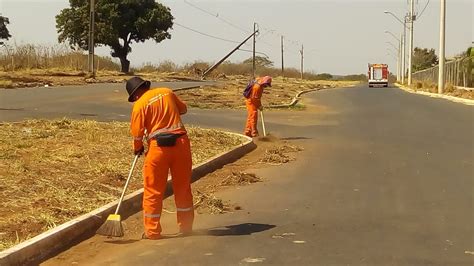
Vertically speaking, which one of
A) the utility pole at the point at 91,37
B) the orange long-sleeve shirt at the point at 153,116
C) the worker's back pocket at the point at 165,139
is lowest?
the worker's back pocket at the point at 165,139

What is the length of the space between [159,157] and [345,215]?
2416 millimetres

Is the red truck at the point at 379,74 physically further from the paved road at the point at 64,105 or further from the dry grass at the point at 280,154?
the dry grass at the point at 280,154

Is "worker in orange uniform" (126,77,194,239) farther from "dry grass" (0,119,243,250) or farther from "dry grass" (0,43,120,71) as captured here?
"dry grass" (0,43,120,71)

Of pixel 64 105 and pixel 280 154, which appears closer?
pixel 280 154

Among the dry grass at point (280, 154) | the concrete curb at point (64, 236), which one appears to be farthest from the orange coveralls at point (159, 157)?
the dry grass at point (280, 154)

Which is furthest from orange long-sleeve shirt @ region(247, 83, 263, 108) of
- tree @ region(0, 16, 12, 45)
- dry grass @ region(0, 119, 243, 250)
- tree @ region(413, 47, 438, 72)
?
tree @ region(413, 47, 438, 72)

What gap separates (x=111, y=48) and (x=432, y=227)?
6144 centimetres

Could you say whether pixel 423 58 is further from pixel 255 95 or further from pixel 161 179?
pixel 161 179

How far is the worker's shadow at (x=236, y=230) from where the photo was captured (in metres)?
6.85

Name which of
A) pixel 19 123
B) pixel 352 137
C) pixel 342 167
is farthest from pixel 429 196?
pixel 19 123

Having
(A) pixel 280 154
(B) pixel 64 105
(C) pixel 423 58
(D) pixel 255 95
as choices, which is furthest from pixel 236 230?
(C) pixel 423 58

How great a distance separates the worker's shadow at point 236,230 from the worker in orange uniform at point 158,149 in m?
0.24

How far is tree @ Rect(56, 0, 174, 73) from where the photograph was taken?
205 ft

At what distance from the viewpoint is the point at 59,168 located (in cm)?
970
